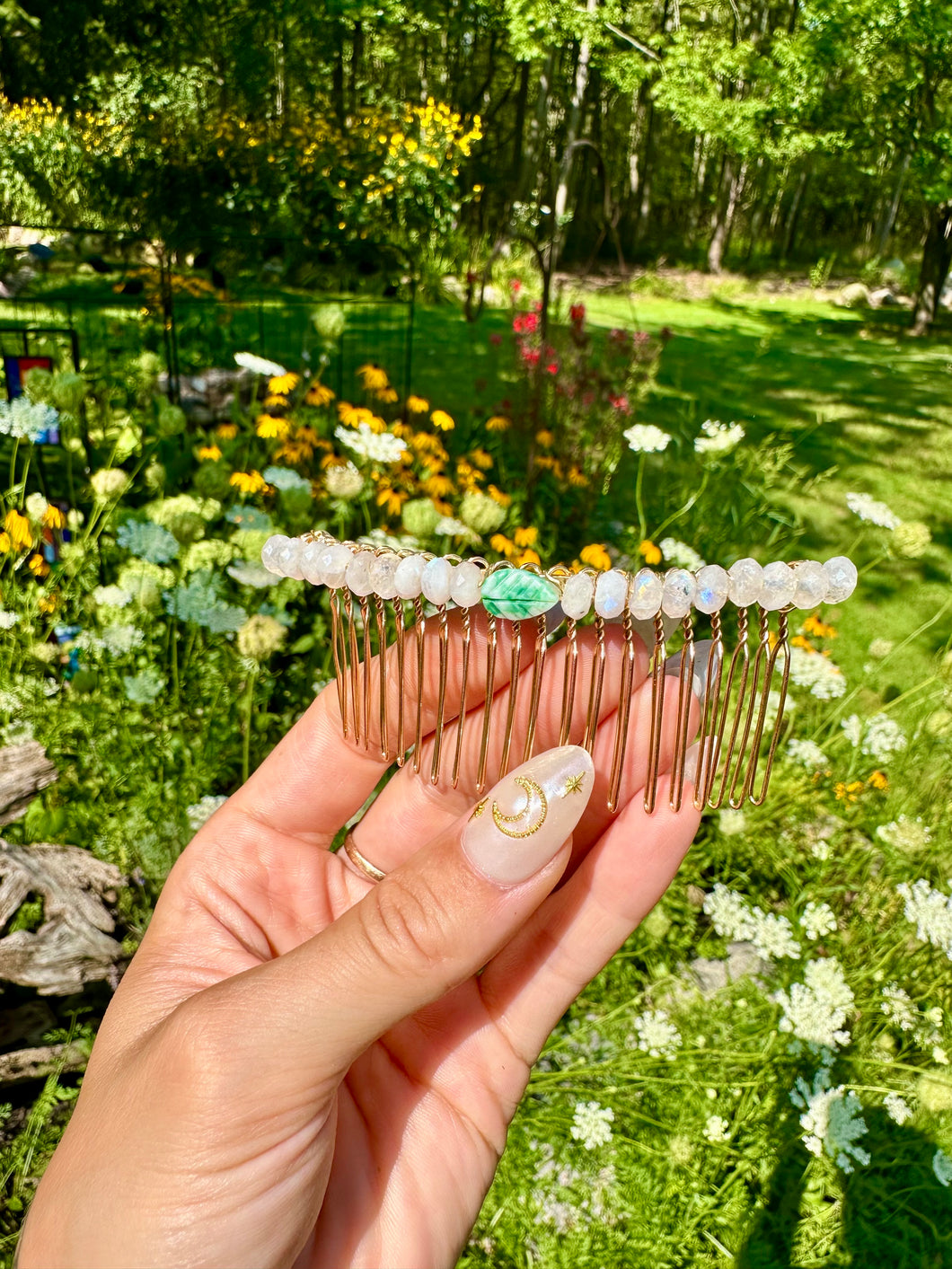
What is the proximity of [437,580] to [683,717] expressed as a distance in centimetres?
41

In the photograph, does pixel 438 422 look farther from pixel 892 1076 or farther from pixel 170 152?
pixel 170 152

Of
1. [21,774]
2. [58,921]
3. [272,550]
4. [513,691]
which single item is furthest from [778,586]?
[21,774]

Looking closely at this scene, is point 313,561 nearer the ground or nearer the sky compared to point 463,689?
nearer the sky

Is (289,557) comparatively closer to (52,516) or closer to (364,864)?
(364,864)

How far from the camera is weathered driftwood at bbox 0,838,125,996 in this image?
6.48 ft

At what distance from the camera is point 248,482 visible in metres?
2.80

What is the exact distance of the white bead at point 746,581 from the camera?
1.20m

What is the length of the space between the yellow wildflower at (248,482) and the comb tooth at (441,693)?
60.6 inches

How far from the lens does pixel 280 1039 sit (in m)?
0.97

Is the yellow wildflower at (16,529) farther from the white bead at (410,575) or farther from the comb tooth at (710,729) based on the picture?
the comb tooth at (710,729)

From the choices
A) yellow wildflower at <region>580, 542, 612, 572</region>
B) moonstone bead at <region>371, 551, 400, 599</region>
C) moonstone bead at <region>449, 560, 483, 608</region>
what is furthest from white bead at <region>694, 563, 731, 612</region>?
yellow wildflower at <region>580, 542, 612, 572</region>

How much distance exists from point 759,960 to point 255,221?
244 inches

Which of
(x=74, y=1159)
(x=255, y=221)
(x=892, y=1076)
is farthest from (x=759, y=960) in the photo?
(x=255, y=221)

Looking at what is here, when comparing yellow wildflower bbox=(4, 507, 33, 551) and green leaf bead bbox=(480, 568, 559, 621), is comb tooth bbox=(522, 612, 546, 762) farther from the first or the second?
yellow wildflower bbox=(4, 507, 33, 551)
